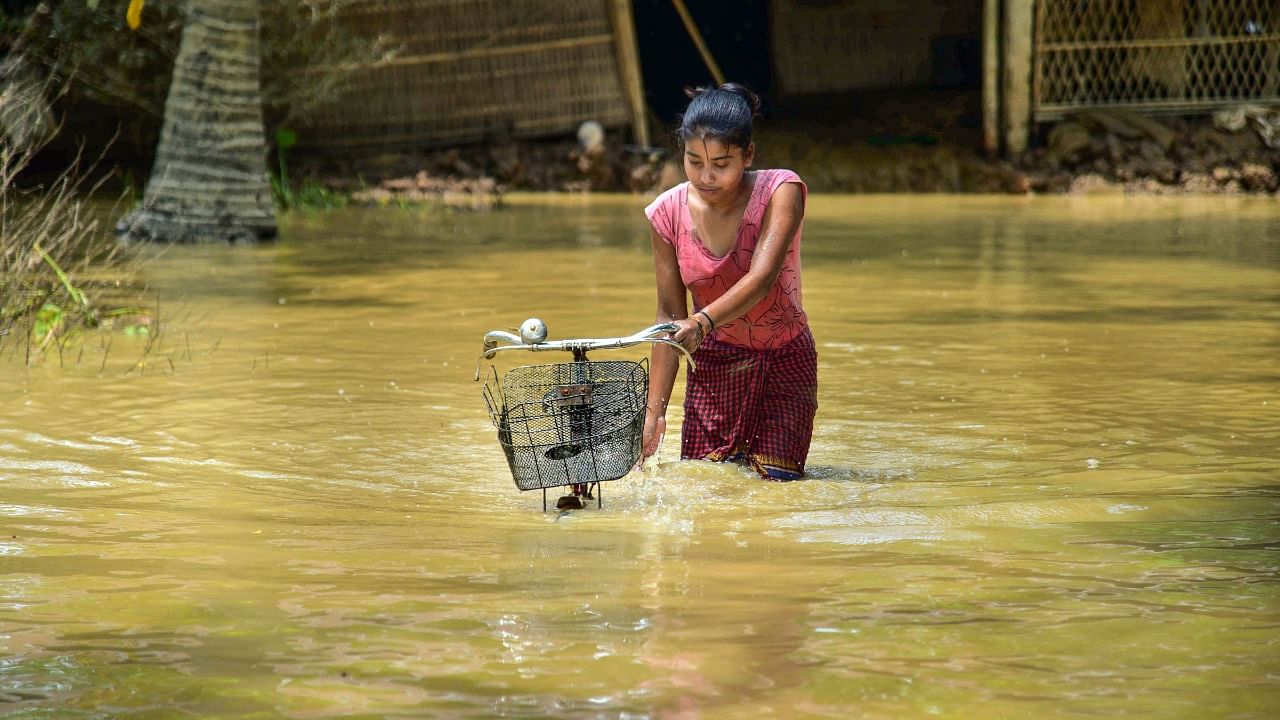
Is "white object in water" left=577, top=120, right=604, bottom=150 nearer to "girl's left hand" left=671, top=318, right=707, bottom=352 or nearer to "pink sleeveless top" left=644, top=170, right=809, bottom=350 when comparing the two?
"pink sleeveless top" left=644, top=170, right=809, bottom=350

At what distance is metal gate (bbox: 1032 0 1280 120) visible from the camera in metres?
16.0

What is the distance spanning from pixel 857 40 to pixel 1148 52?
3.45 metres

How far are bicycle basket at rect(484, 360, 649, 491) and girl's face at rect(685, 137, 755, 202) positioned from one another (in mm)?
578

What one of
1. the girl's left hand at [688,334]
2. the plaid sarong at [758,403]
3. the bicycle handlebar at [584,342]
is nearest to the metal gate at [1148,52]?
the plaid sarong at [758,403]

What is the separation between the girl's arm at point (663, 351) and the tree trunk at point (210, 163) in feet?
24.2

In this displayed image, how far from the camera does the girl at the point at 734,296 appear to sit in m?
4.21

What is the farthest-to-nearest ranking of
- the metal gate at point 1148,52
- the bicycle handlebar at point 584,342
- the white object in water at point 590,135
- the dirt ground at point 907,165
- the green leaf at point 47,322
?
the metal gate at point 1148,52, the white object in water at point 590,135, the dirt ground at point 907,165, the green leaf at point 47,322, the bicycle handlebar at point 584,342

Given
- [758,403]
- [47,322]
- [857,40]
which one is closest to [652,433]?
[758,403]

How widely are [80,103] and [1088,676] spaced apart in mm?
13456

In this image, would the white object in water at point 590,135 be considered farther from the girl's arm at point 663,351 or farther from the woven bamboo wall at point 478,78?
the girl's arm at point 663,351

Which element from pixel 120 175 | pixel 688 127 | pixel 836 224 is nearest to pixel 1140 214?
pixel 836 224

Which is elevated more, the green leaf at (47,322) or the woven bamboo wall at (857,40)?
the woven bamboo wall at (857,40)

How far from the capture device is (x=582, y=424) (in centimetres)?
401

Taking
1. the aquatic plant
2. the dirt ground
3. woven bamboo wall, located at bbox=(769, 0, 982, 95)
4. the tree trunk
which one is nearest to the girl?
the aquatic plant
